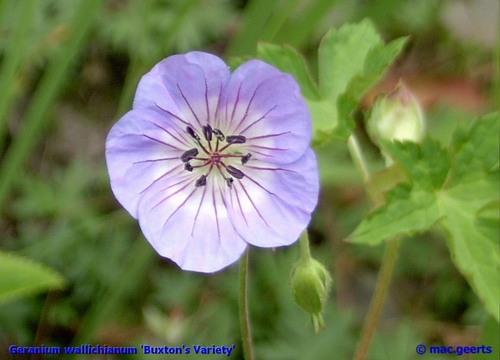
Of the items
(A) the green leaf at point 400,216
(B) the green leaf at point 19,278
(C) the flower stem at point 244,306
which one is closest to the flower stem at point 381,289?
→ (A) the green leaf at point 400,216

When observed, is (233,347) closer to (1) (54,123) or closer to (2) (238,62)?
(2) (238,62)

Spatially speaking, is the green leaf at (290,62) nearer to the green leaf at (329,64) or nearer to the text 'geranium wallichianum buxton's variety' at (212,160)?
the green leaf at (329,64)

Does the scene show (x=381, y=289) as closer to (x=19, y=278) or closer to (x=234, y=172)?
(x=234, y=172)

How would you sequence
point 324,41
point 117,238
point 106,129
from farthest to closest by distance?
point 106,129
point 117,238
point 324,41

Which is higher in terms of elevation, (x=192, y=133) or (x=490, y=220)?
(x=490, y=220)

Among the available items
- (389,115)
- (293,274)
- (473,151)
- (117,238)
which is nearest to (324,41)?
(389,115)

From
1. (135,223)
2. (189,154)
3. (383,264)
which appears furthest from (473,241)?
(135,223)
